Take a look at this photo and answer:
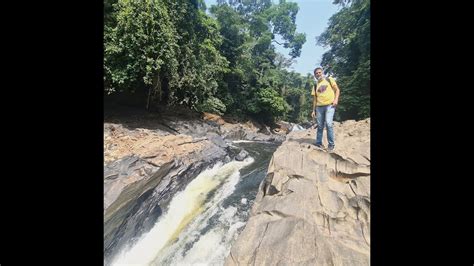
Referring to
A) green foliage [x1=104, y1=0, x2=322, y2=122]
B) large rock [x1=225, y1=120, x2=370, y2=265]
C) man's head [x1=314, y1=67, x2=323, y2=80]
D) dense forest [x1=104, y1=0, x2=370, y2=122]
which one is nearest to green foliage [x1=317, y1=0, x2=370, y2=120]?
dense forest [x1=104, y1=0, x2=370, y2=122]

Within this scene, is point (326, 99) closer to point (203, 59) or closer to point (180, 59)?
point (180, 59)

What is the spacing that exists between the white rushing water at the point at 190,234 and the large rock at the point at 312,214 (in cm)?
106

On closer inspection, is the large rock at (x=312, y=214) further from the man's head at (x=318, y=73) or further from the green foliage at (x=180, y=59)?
the green foliage at (x=180, y=59)

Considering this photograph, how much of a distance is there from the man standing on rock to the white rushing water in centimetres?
238

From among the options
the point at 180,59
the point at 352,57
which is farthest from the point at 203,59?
the point at 352,57

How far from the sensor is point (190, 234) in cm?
475

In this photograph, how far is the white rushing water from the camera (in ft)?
13.8

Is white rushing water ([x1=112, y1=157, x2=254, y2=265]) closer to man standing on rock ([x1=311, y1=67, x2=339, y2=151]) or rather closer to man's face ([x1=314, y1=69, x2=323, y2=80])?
man standing on rock ([x1=311, y1=67, x2=339, y2=151])

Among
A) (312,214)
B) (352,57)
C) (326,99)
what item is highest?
(352,57)

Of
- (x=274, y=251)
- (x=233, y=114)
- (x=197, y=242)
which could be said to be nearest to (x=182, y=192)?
(x=197, y=242)

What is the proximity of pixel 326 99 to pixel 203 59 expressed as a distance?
36.2 ft

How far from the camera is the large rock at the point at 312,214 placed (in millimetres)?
2682
